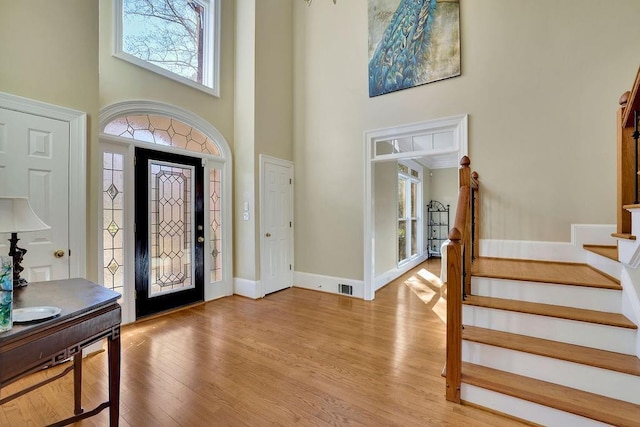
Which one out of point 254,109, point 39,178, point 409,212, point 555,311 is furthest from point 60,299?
point 409,212

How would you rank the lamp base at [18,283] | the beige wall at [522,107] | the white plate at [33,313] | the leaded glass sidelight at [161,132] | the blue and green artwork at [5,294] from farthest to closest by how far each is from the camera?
the leaded glass sidelight at [161,132] < the beige wall at [522,107] < the lamp base at [18,283] < the white plate at [33,313] < the blue and green artwork at [5,294]

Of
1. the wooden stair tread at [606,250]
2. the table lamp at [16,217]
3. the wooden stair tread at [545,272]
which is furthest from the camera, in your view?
the wooden stair tread at [606,250]

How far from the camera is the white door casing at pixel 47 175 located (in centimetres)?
216

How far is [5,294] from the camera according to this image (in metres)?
1.09

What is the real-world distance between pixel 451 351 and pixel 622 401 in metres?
0.87

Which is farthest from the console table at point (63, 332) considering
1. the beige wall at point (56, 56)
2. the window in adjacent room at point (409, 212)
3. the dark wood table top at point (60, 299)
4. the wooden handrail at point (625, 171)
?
the window in adjacent room at point (409, 212)

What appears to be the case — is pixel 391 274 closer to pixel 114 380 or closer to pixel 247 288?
pixel 247 288

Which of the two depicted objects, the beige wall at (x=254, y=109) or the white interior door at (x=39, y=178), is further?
the beige wall at (x=254, y=109)

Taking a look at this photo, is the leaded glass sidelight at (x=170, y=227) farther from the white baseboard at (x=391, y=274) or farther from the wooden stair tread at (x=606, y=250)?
the wooden stair tread at (x=606, y=250)

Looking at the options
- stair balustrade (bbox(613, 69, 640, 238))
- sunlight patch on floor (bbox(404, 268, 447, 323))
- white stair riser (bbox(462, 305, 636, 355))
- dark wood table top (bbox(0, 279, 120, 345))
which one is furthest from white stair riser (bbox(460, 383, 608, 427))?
dark wood table top (bbox(0, 279, 120, 345))

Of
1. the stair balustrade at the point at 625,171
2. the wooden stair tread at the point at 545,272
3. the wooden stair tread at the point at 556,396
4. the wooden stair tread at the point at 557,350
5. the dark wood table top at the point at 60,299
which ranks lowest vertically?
the wooden stair tread at the point at 556,396

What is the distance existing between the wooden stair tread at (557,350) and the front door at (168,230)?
3.39m

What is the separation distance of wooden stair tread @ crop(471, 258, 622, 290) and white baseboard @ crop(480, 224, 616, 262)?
13 centimetres

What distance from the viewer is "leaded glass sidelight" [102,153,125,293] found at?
3033mm
